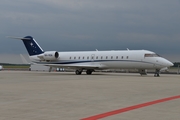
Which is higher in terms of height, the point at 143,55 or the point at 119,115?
the point at 143,55

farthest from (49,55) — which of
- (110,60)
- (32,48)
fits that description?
(110,60)

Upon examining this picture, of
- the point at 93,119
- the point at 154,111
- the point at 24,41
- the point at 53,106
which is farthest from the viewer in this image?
the point at 24,41

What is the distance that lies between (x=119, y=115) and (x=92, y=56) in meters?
30.9

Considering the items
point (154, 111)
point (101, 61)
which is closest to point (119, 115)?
point (154, 111)

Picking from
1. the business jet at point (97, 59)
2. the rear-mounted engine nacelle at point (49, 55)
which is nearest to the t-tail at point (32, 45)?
the business jet at point (97, 59)

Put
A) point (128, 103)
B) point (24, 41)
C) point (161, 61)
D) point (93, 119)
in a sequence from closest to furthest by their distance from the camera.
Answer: point (93, 119) → point (128, 103) → point (161, 61) → point (24, 41)

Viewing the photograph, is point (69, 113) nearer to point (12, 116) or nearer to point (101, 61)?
point (12, 116)

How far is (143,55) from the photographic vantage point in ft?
111

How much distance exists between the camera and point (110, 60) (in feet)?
120

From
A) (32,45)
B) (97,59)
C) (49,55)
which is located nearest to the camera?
(97,59)

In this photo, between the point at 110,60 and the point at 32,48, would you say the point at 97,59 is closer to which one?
the point at 110,60

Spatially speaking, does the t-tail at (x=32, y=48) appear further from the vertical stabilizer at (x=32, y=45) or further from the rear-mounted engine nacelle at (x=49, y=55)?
the rear-mounted engine nacelle at (x=49, y=55)

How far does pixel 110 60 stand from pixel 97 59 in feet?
7.06

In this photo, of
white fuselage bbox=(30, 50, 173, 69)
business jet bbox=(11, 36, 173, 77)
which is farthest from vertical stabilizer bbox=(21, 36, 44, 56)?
white fuselage bbox=(30, 50, 173, 69)
